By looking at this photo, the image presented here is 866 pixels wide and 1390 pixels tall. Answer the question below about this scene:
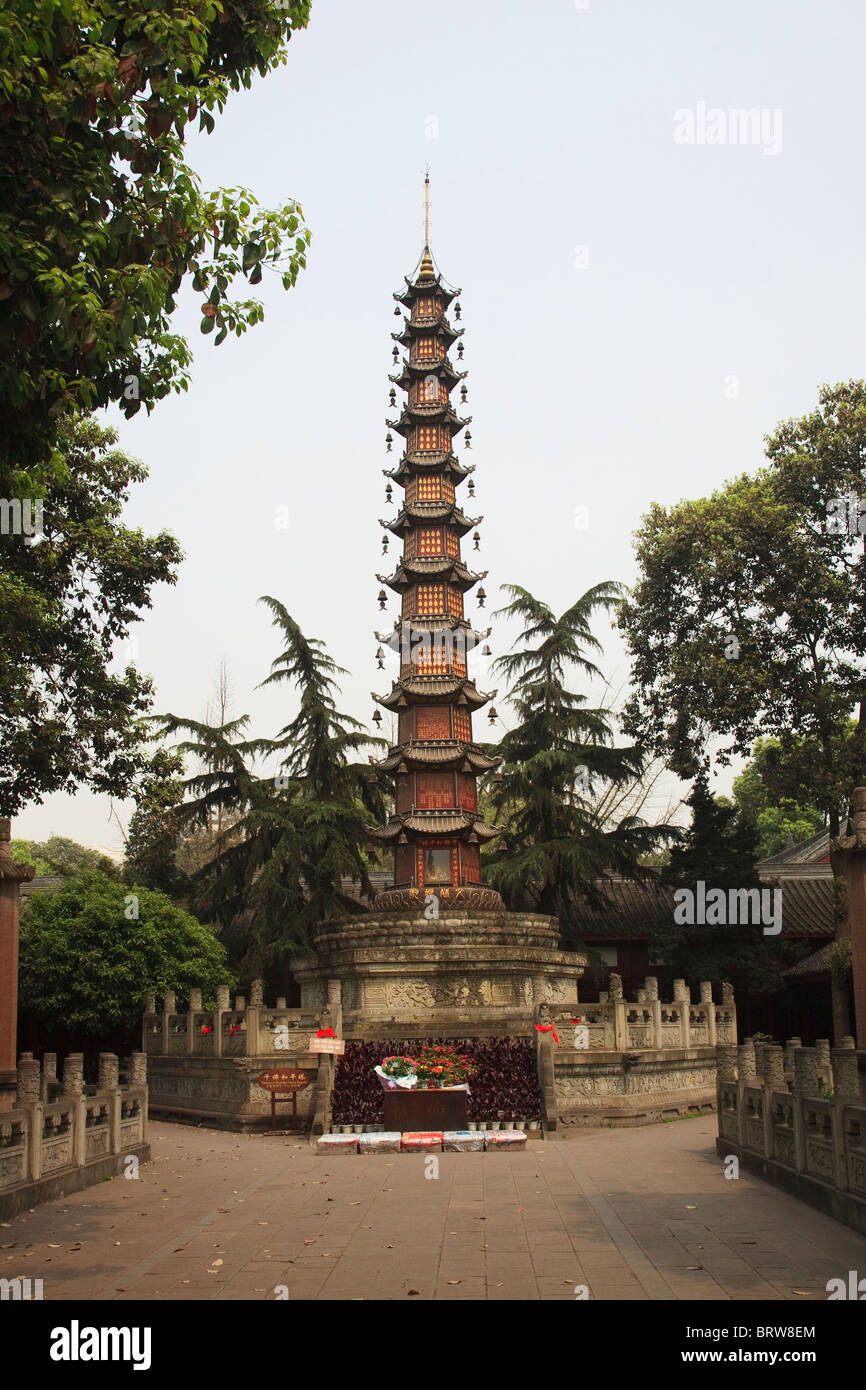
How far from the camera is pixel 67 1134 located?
13102 millimetres

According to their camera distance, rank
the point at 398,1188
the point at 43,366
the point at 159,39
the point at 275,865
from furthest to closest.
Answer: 1. the point at 275,865
2. the point at 398,1188
3. the point at 43,366
4. the point at 159,39

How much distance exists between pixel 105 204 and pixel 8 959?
9557 millimetres

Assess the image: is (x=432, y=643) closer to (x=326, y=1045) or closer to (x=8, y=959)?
(x=326, y=1045)

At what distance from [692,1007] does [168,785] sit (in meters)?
11.5

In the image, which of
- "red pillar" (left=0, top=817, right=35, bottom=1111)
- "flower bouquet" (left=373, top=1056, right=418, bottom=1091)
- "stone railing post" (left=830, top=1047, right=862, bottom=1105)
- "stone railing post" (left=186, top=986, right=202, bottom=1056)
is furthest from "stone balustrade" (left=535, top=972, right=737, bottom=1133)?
"red pillar" (left=0, top=817, right=35, bottom=1111)

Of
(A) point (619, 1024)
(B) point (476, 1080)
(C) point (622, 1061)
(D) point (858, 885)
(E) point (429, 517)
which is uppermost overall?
Answer: (E) point (429, 517)

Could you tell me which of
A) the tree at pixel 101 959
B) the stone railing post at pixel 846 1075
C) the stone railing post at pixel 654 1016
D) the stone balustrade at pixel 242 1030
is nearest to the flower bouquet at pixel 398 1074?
the stone balustrade at pixel 242 1030

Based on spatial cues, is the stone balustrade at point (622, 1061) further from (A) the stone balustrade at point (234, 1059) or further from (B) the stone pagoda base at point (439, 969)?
(B) the stone pagoda base at point (439, 969)

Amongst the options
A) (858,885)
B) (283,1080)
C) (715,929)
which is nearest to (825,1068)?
(858,885)

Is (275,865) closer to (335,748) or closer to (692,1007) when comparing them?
(335,748)

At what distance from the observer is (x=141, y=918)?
26719 mm

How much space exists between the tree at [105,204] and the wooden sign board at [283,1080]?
12814mm


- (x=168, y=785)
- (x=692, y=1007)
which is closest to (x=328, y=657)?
(x=168, y=785)

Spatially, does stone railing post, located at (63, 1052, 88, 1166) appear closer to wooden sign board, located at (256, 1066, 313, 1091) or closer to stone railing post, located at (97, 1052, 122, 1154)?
stone railing post, located at (97, 1052, 122, 1154)
